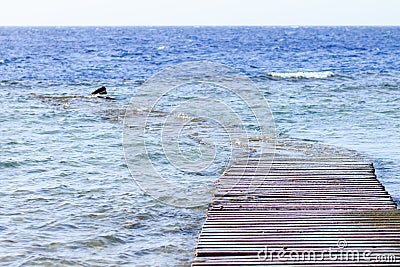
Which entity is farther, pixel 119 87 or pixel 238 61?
pixel 238 61

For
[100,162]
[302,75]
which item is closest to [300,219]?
[100,162]

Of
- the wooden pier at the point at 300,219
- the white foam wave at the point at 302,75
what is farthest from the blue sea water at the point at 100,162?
the white foam wave at the point at 302,75

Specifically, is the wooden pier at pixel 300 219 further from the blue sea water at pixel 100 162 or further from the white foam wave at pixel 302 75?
the white foam wave at pixel 302 75

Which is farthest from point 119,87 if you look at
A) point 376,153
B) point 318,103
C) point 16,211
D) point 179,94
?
point 16,211

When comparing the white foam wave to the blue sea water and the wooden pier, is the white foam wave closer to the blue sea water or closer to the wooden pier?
the blue sea water


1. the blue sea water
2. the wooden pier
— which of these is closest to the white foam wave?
the blue sea water

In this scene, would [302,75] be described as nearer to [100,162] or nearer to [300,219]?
[100,162]

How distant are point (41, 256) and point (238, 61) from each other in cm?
4555

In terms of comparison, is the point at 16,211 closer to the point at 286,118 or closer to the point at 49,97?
the point at 286,118

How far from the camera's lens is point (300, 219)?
8.23 metres

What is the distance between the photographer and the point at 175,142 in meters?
15.5

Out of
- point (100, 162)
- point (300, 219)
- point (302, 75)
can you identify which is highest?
point (302, 75)

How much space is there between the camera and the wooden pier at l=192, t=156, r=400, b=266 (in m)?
6.90

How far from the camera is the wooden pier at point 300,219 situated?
690 cm
